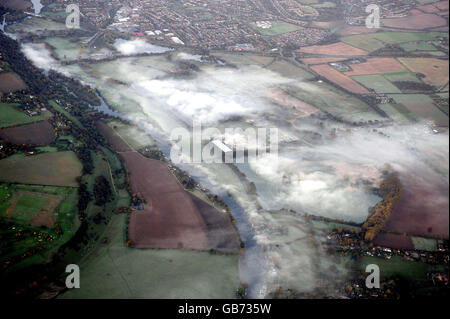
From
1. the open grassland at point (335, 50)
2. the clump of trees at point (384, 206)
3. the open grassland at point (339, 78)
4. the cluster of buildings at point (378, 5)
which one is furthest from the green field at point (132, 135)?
the cluster of buildings at point (378, 5)

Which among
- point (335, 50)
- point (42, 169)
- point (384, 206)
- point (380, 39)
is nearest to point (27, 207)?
point (42, 169)

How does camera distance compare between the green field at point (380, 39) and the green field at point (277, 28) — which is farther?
the green field at point (277, 28)

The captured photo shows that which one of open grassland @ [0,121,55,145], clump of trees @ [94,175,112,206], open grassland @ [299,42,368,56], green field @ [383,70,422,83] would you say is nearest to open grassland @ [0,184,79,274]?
clump of trees @ [94,175,112,206]

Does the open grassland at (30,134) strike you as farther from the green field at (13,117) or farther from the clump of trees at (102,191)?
the clump of trees at (102,191)
